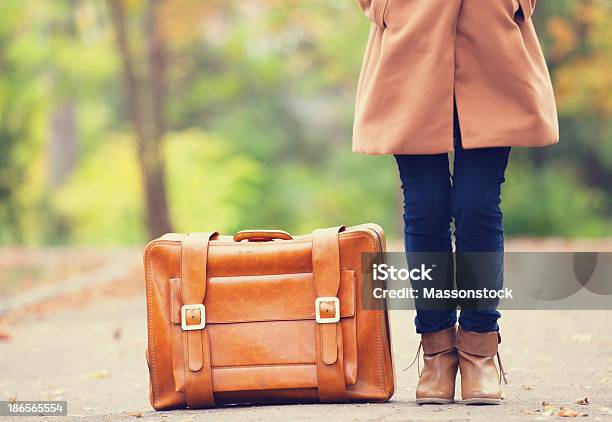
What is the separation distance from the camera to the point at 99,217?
1934 cm

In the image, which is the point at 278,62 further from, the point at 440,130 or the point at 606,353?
the point at 440,130

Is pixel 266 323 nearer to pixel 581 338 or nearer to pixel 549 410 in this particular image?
pixel 549 410

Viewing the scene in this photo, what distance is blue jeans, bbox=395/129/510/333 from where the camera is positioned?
10.9 ft

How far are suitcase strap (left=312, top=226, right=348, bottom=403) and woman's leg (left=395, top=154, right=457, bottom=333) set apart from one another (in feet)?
0.88

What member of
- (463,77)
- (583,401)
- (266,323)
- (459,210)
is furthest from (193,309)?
(583,401)

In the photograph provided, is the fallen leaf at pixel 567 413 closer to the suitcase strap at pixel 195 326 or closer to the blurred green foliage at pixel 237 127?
the suitcase strap at pixel 195 326

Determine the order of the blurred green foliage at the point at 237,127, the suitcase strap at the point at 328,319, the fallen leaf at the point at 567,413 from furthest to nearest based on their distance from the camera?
the blurred green foliage at the point at 237,127
the suitcase strap at the point at 328,319
the fallen leaf at the point at 567,413

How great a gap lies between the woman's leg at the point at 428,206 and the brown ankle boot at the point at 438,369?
0.04 metres

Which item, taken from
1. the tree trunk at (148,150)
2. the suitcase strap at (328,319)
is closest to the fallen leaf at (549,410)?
the suitcase strap at (328,319)

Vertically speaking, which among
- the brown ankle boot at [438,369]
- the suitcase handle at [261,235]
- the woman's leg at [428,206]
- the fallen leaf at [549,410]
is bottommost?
the fallen leaf at [549,410]

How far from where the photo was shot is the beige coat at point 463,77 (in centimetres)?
328

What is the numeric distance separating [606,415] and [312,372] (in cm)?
94

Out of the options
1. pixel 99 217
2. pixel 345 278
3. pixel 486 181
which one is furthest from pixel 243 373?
pixel 99 217

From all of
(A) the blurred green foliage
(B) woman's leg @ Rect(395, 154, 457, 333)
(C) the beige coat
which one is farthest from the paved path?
(A) the blurred green foliage
